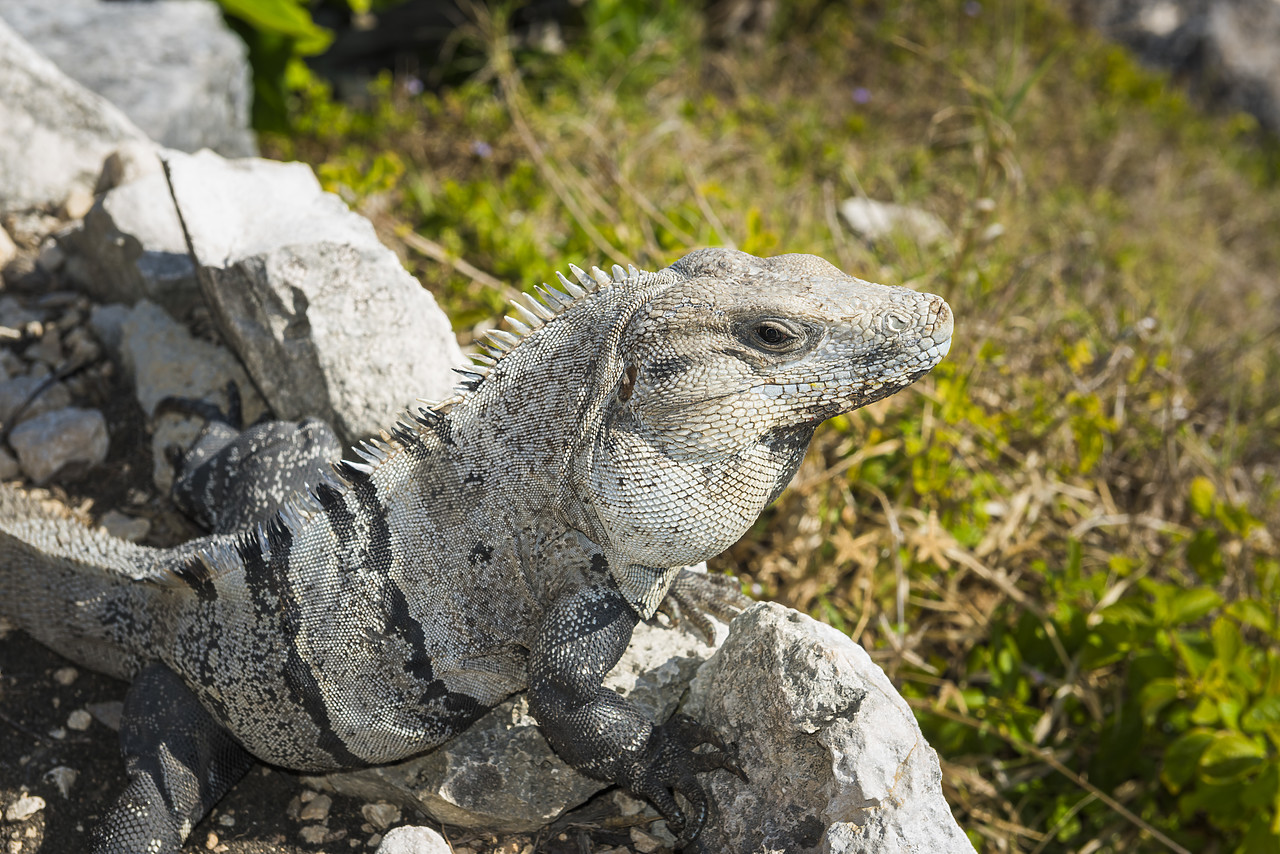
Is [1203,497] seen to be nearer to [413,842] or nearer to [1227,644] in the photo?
[1227,644]

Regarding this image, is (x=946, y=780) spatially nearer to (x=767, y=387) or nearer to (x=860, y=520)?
(x=860, y=520)

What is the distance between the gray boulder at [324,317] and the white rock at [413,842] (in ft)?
4.80

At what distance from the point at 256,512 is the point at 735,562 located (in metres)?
1.79

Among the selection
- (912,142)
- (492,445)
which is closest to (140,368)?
(492,445)

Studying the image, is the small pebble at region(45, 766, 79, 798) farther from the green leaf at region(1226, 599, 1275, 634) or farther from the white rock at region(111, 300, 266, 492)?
the green leaf at region(1226, 599, 1275, 634)

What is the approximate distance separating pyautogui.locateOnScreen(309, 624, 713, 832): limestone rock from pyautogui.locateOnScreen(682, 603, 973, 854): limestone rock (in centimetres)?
24

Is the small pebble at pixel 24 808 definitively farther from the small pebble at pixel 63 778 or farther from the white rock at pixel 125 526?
the white rock at pixel 125 526

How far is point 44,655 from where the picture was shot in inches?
135

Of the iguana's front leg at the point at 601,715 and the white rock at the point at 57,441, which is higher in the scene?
the iguana's front leg at the point at 601,715

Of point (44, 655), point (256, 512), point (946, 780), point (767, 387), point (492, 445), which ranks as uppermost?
point (767, 387)

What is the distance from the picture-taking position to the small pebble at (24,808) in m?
3.01

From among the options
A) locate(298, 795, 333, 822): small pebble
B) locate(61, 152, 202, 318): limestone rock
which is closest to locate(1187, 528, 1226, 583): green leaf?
locate(298, 795, 333, 822): small pebble

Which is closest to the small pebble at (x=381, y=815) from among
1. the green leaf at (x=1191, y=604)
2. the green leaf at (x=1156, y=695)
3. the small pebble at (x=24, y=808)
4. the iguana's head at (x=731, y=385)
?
the small pebble at (x=24, y=808)

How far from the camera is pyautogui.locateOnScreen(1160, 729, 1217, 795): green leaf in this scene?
3.36 meters
